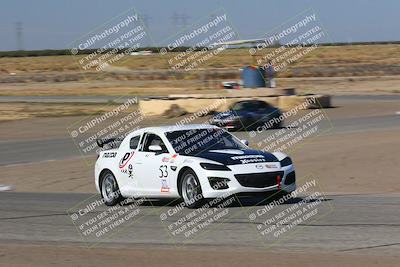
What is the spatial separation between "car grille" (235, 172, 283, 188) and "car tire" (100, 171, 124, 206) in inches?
108

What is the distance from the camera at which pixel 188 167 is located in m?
13.5

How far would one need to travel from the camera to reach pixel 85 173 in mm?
22016

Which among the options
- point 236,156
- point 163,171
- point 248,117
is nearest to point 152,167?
point 163,171

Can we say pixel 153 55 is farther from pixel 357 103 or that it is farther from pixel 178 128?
pixel 178 128

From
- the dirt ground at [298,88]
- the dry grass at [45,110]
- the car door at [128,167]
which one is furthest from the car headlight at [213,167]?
the dirt ground at [298,88]

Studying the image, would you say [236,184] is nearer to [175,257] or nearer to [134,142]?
[134,142]

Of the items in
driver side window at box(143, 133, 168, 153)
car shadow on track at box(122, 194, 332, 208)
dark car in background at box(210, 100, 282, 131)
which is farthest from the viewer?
dark car in background at box(210, 100, 282, 131)

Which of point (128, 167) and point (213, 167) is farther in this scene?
point (128, 167)

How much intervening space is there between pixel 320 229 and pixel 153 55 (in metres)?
165

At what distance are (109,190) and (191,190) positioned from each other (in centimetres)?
227

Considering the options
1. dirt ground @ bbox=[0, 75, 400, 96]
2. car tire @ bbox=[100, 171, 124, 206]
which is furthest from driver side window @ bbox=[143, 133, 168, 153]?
dirt ground @ bbox=[0, 75, 400, 96]

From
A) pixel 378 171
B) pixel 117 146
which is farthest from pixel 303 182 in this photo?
pixel 117 146

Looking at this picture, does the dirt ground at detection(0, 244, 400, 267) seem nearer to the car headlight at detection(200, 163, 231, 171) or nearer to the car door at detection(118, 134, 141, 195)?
the car headlight at detection(200, 163, 231, 171)

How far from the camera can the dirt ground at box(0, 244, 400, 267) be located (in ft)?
28.3
